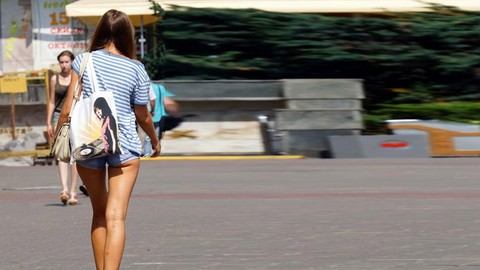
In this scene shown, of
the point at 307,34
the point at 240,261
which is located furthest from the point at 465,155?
the point at 240,261

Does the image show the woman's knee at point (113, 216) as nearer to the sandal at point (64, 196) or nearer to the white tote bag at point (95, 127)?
the white tote bag at point (95, 127)

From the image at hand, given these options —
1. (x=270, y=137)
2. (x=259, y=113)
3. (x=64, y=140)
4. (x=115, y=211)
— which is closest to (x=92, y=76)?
(x=64, y=140)

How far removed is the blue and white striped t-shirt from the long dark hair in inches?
2.8

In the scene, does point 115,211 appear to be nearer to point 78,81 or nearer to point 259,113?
point 78,81

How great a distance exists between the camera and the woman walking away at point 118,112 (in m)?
6.54

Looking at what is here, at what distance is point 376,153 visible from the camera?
16500 mm

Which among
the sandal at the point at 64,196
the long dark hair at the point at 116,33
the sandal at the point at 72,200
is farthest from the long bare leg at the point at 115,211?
the sandal at the point at 72,200

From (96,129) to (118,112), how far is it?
172mm

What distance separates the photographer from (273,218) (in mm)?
10430

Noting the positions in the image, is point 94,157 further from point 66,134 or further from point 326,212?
point 326,212

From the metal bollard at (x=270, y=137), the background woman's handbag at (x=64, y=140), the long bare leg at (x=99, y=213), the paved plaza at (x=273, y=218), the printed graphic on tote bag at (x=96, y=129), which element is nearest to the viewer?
the printed graphic on tote bag at (x=96, y=129)

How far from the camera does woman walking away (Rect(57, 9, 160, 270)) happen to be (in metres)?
6.54

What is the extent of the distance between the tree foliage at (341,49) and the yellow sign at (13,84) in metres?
3.02

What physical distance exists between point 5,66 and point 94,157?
22.1m
